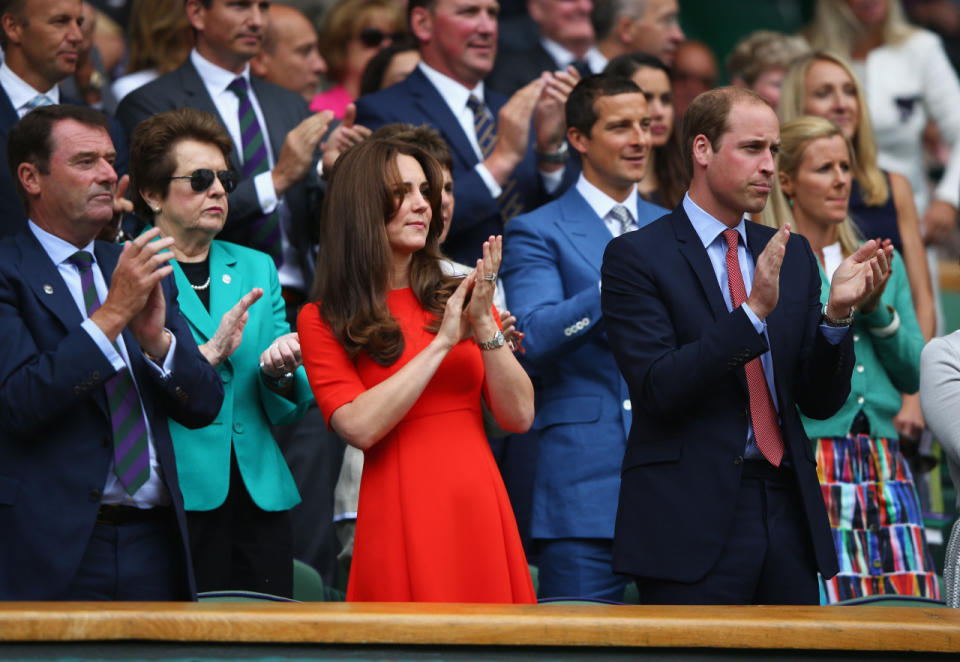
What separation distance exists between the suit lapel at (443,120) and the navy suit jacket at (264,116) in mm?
450

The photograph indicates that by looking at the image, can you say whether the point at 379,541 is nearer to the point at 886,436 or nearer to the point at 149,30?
the point at 886,436

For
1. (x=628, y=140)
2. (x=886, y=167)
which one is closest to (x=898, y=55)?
(x=886, y=167)

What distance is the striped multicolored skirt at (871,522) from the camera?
417 centimetres

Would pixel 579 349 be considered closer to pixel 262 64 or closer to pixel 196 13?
pixel 196 13

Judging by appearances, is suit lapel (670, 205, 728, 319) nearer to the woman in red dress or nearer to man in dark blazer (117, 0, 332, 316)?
the woman in red dress

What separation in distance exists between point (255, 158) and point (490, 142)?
870 millimetres

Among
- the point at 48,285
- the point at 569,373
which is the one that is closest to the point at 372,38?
the point at 569,373

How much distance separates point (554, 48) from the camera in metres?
6.08

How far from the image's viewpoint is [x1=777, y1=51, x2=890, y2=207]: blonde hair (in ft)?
16.5

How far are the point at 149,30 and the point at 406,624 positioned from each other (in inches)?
150

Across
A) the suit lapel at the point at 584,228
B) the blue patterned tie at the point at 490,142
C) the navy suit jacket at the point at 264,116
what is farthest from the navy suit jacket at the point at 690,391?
the navy suit jacket at the point at 264,116

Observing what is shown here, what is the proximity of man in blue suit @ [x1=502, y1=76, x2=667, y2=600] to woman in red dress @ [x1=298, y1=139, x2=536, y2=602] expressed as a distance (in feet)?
2.12

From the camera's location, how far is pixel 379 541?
324 cm

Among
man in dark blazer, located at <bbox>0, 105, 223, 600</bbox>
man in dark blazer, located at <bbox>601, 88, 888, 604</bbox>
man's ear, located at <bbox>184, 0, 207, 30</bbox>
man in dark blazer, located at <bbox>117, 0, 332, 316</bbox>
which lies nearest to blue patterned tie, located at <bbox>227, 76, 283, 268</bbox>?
man in dark blazer, located at <bbox>117, 0, 332, 316</bbox>
